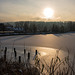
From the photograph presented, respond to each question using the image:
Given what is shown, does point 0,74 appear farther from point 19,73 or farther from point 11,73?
point 19,73

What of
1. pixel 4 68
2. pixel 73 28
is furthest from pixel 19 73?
pixel 73 28

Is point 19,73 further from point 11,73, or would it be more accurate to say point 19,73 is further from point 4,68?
point 4,68

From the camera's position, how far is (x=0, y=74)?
198 centimetres

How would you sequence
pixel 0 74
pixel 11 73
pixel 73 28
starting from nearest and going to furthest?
1. pixel 0 74
2. pixel 11 73
3. pixel 73 28

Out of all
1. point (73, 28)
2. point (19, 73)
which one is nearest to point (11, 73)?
point (19, 73)

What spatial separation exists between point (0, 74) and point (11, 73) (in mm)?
300

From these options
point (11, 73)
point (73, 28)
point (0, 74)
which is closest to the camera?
point (0, 74)

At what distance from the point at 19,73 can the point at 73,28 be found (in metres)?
28.3

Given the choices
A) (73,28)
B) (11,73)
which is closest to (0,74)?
(11,73)

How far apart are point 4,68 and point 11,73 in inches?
9.9

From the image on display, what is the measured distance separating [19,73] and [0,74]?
0.49 meters

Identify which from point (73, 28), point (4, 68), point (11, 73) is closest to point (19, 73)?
point (11, 73)

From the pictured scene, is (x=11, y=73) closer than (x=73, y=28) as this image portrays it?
Yes

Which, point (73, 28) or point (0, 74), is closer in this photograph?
point (0, 74)
